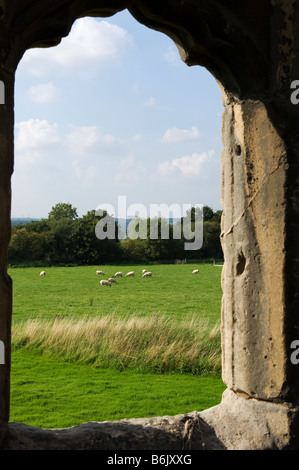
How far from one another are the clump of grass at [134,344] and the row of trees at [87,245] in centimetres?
2455

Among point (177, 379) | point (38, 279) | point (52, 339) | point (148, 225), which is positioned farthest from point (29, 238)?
point (177, 379)

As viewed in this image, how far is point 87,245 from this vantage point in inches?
1442

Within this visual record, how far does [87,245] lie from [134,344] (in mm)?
28495

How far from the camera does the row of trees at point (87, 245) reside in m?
34.5

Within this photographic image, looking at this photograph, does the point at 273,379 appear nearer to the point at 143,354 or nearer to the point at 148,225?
the point at 143,354
